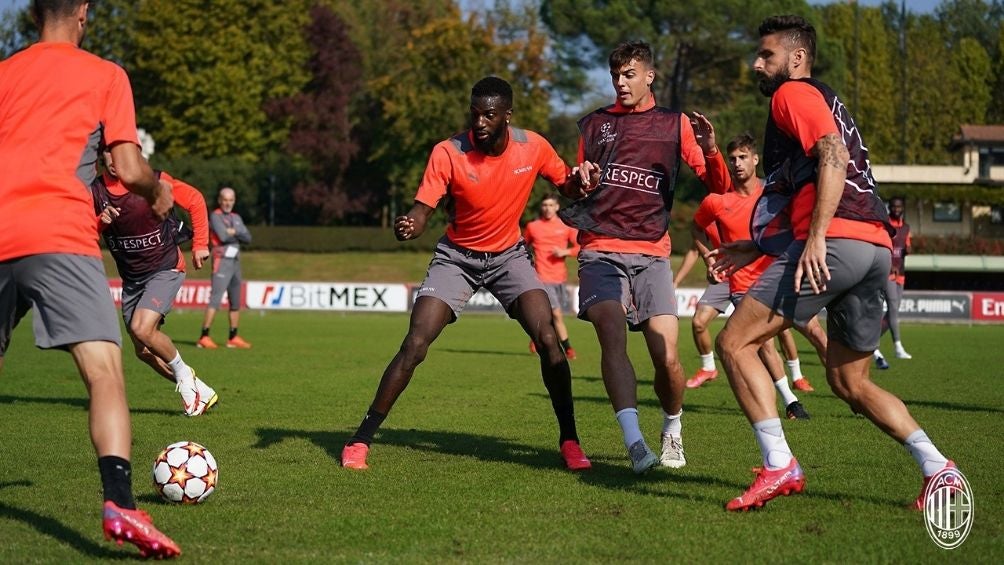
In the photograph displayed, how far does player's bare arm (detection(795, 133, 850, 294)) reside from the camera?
586 centimetres

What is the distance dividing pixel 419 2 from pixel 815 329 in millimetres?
67357

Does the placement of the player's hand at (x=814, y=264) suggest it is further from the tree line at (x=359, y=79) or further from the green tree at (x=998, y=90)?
the green tree at (x=998, y=90)

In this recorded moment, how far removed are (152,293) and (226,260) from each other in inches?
387

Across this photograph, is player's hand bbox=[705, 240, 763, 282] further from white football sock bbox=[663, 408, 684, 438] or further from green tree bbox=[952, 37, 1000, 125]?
green tree bbox=[952, 37, 1000, 125]

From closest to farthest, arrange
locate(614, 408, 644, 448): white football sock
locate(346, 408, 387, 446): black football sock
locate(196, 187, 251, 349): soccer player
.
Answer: locate(614, 408, 644, 448): white football sock < locate(346, 408, 387, 446): black football sock < locate(196, 187, 251, 349): soccer player

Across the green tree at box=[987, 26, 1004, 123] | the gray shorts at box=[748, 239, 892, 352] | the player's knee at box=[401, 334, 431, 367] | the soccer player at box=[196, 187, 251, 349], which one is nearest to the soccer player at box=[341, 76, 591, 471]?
the player's knee at box=[401, 334, 431, 367]

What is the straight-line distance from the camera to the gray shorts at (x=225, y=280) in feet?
67.3

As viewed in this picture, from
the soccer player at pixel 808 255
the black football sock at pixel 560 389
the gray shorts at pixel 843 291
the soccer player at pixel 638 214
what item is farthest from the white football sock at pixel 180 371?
the gray shorts at pixel 843 291

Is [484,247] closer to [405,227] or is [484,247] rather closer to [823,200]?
[405,227]

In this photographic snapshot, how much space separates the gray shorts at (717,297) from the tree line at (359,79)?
47.9 meters

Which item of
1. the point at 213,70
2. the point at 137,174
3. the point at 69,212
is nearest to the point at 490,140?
the point at 137,174

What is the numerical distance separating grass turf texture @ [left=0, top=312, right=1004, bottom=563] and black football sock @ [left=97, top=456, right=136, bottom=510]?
33 cm

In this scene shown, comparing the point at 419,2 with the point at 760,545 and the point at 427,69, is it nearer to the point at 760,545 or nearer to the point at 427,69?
the point at 427,69

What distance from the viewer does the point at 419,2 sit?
76.0 m
